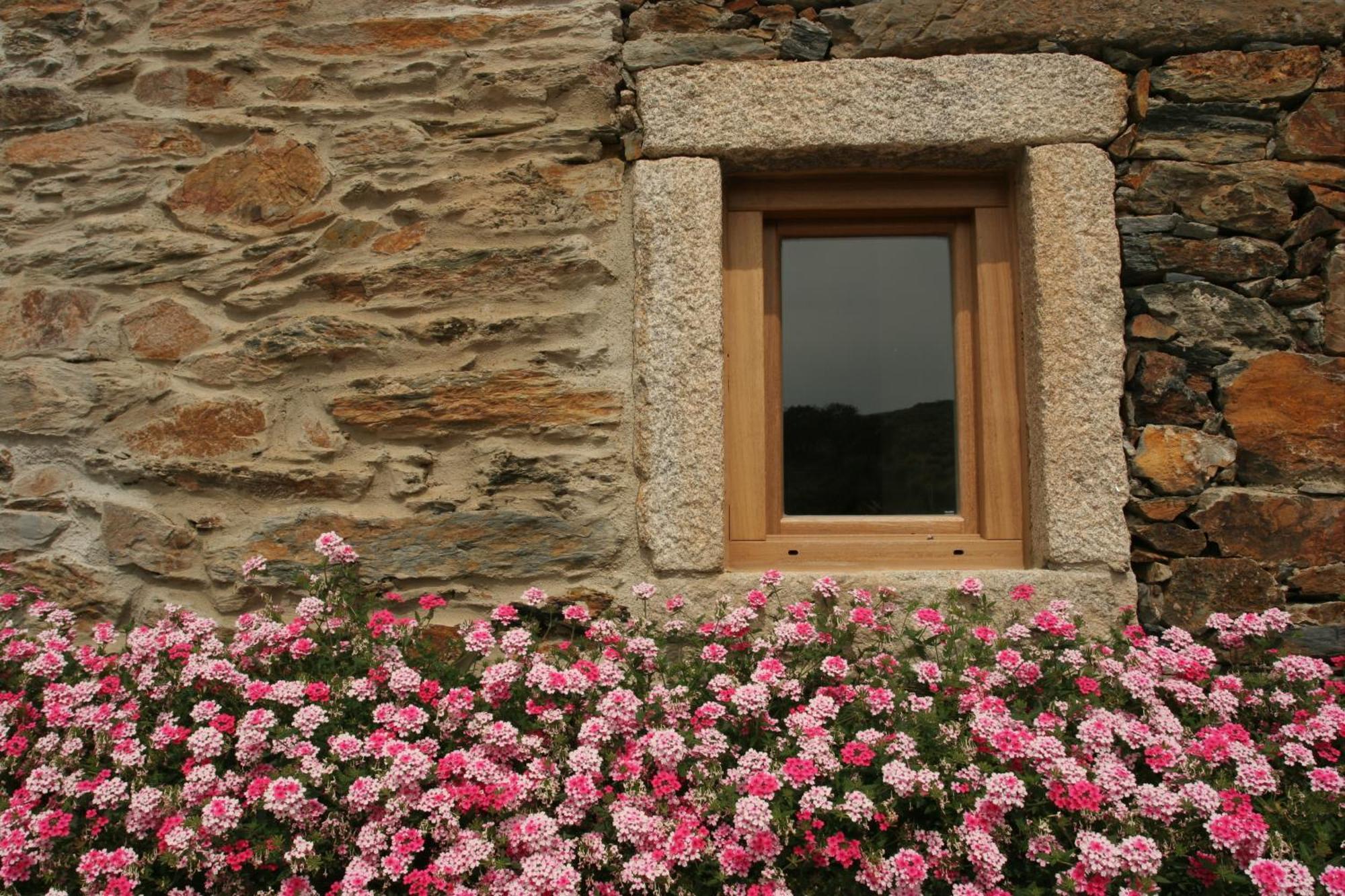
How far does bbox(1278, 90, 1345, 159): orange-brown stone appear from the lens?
2316 millimetres

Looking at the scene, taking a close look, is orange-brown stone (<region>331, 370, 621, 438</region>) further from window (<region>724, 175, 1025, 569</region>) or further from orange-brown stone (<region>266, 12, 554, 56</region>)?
orange-brown stone (<region>266, 12, 554, 56</region>)

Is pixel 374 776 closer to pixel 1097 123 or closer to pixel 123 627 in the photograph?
pixel 123 627

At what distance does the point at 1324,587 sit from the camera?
221 centimetres

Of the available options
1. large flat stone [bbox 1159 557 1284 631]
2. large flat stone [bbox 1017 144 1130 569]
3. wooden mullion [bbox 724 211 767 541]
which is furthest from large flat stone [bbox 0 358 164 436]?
large flat stone [bbox 1159 557 1284 631]

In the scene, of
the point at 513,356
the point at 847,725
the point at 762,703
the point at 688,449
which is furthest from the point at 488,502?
the point at 847,725

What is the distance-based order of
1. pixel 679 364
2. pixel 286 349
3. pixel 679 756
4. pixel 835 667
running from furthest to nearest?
pixel 286 349
pixel 679 364
pixel 835 667
pixel 679 756

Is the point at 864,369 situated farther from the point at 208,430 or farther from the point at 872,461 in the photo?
the point at 208,430

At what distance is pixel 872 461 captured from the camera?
2512 mm

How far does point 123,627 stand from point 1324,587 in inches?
133

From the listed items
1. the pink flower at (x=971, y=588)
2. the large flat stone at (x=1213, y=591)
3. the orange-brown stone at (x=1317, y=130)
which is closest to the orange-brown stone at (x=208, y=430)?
the pink flower at (x=971, y=588)

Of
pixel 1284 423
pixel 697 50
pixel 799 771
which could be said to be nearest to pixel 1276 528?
pixel 1284 423

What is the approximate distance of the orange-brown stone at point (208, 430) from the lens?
7.91 ft

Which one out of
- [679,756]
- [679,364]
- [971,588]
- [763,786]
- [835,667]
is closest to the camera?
[763,786]

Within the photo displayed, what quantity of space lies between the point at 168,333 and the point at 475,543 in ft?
3.77
